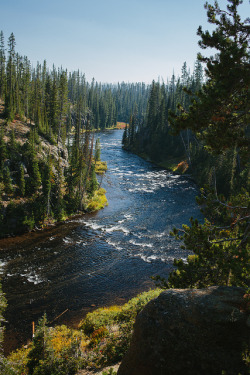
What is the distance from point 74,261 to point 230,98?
2346 centimetres

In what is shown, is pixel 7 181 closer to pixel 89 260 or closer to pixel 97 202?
pixel 97 202

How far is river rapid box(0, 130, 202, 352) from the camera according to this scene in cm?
2119

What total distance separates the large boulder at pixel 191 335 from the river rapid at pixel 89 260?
1279 cm

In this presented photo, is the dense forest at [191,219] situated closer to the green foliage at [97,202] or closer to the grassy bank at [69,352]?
the grassy bank at [69,352]

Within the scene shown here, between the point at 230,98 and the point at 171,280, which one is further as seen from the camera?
the point at 171,280

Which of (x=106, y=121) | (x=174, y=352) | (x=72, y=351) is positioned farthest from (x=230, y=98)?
(x=106, y=121)

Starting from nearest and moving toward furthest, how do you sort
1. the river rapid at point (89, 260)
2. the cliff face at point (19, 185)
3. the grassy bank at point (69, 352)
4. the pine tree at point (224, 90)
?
the pine tree at point (224, 90) < the grassy bank at point (69, 352) < the river rapid at point (89, 260) < the cliff face at point (19, 185)

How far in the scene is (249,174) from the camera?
1686 inches

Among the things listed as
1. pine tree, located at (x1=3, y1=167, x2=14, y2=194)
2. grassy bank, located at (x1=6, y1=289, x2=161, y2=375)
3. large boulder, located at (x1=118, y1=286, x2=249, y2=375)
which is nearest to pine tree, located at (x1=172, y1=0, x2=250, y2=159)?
large boulder, located at (x1=118, y1=286, x2=249, y2=375)

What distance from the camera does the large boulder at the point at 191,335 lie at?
7.46 metres

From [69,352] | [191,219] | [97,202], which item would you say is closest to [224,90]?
[191,219]

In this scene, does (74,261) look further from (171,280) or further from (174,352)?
(174,352)

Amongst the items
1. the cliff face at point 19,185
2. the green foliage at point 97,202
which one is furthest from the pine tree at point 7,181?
the green foliage at point 97,202

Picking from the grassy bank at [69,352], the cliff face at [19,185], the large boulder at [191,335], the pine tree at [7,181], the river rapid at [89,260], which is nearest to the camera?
the large boulder at [191,335]
